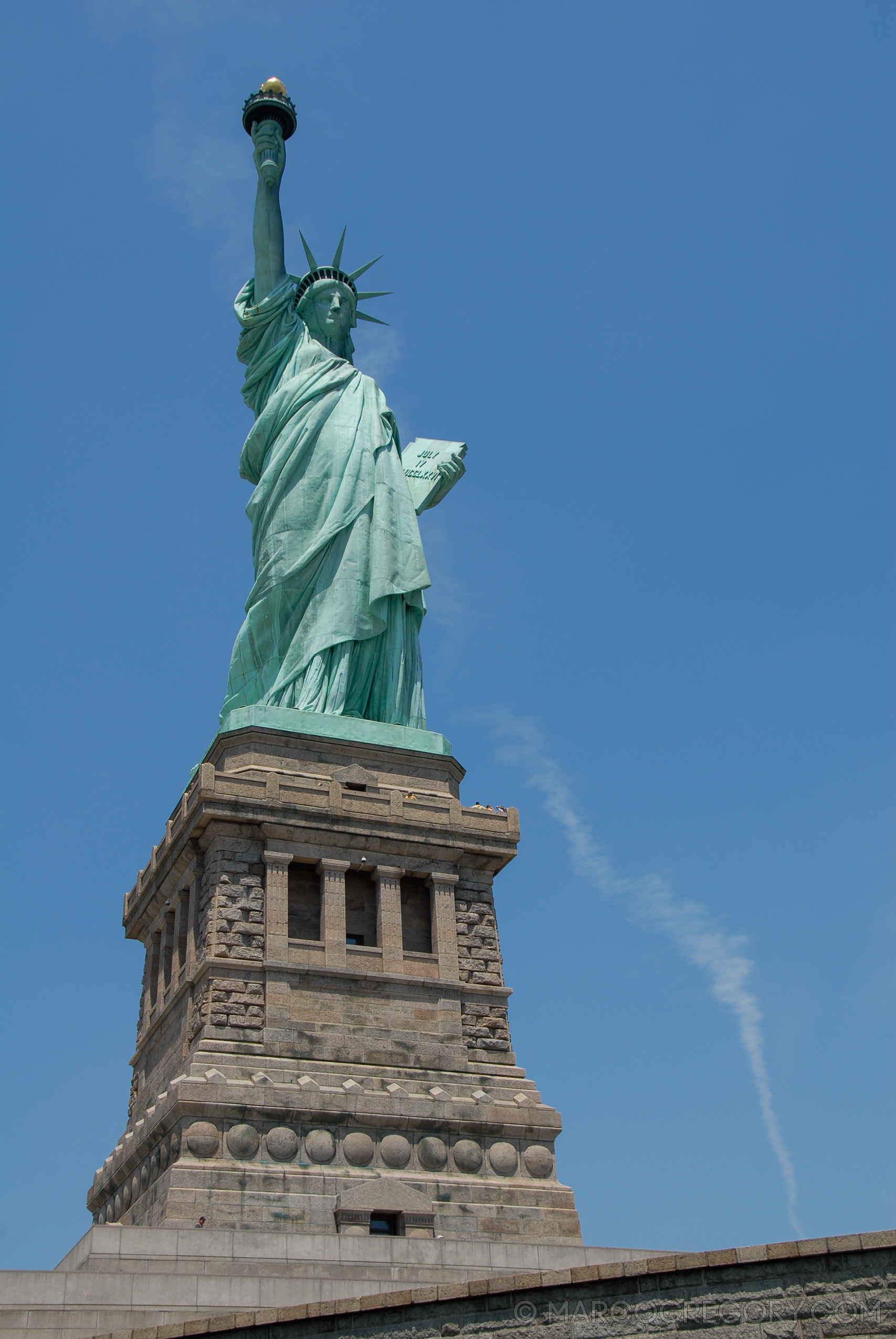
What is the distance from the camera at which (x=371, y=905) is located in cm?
2580

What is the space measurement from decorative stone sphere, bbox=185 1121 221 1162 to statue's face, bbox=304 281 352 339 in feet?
62.4

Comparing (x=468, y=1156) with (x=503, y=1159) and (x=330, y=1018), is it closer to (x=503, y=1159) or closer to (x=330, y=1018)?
(x=503, y=1159)

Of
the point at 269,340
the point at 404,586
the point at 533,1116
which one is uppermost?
the point at 269,340

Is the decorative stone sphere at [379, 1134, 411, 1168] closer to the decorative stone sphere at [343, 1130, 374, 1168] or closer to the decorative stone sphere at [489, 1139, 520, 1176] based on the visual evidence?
the decorative stone sphere at [343, 1130, 374, 1168]

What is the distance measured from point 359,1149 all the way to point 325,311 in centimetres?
1952

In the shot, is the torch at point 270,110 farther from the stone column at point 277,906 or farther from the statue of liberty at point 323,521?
the stone column at point 277,906

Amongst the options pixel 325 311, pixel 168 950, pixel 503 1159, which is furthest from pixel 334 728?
pixel 325 311

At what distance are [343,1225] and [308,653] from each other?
11159mm

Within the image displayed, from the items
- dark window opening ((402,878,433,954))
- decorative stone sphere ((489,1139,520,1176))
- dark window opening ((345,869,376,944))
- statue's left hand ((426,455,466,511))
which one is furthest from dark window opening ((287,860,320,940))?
statue's left hand ((426,455,466,511))

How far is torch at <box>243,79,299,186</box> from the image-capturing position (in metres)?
36.5

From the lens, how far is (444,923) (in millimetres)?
25719

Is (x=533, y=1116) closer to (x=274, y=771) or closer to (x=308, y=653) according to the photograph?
(x=274, y=771)

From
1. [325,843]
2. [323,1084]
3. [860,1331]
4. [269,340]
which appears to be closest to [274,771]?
[325,843]

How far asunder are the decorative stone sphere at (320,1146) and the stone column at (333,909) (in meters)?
2.89
